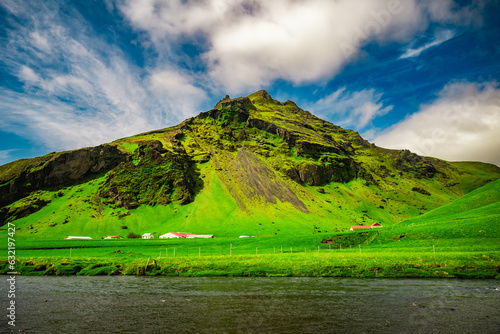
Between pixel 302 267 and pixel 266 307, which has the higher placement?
pixel 266 307

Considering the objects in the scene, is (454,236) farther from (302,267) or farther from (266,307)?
(266,307)

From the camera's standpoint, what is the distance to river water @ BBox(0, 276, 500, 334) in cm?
1931

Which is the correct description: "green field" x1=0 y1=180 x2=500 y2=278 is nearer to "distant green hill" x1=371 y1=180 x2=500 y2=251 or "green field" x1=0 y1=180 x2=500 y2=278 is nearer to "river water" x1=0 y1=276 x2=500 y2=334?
"distant green hill" x1=371 y1=180 x2=500 y2=251

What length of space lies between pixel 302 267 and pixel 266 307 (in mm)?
24868

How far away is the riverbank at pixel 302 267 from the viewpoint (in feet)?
131

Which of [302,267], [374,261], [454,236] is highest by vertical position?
[454,236]

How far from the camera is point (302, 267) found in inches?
1889

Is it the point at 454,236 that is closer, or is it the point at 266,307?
the point at 266,307

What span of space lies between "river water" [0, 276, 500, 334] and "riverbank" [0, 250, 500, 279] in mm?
4336

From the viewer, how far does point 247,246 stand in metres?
97.1

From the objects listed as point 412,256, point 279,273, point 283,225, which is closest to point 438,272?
point 412,256

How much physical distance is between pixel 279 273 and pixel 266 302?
20.4 m

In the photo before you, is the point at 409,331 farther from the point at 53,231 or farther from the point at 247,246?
the point at 53,231

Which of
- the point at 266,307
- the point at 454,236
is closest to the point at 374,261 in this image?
the point at 266,307
